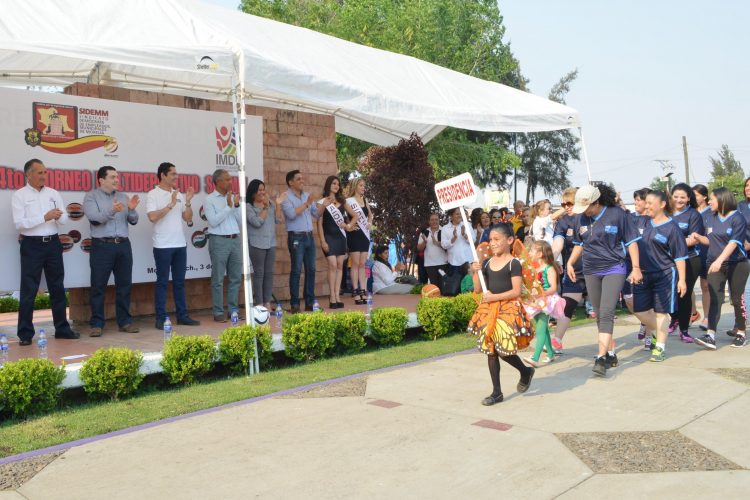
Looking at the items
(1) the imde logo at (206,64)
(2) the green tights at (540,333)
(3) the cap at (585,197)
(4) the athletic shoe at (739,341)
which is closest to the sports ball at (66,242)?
(1) the imde logo at (206,64)

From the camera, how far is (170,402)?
603 centimetres

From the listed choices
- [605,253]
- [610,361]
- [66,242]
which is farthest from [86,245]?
[610,361]

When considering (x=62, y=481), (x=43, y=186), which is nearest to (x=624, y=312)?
(x=43, y=186)

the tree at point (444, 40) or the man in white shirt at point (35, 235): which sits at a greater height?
the tree at point (444, 40)

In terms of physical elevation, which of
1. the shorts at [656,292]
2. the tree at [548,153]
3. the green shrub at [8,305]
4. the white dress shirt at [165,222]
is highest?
the tree at [548,153]

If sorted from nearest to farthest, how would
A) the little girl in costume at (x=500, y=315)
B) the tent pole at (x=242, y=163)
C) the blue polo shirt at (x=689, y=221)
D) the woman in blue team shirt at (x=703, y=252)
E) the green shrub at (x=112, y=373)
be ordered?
1. the little girl in costume at (x=500, y=315)
2. the green shrub at (x=112, y=373)
3. the tent pole at (x=242, y=163)
4. the blue polo shirt at (x=689, y=221)
5. the woman in blue team shirt at (x=703, y=252)

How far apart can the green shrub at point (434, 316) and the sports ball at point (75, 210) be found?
438cm

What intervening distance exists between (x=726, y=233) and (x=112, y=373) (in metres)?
7.23

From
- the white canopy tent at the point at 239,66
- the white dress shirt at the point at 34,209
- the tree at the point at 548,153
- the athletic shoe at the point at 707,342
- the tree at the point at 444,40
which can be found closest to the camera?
the white canopy tent at the point at 239,66

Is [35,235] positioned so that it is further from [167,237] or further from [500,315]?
[500,315]

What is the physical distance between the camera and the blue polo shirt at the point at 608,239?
7.07 m

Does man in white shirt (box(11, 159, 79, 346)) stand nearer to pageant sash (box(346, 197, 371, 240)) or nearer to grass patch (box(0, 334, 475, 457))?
grass patch (box(0, 334, 475, 457))

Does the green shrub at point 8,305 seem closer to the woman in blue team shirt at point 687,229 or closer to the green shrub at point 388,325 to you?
the green shrub at point 388,325

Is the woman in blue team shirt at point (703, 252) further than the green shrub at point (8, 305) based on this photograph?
No
